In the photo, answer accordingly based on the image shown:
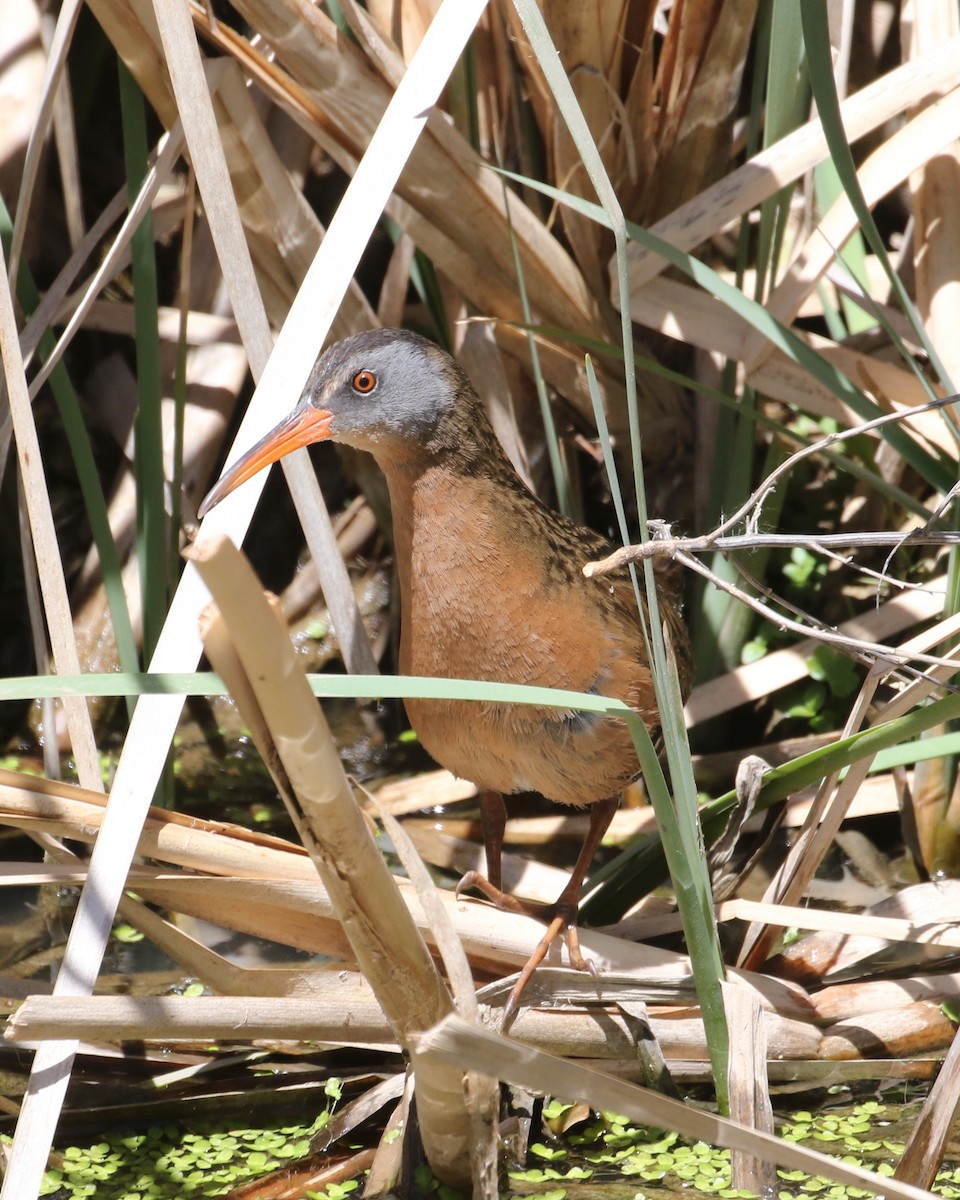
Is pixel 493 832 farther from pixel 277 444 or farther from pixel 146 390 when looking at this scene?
pixel 146 390

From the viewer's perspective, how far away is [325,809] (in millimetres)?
1444

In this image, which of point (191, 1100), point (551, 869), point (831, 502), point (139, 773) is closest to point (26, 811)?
point (139, 773)

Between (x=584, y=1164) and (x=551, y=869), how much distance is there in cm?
87

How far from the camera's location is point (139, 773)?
1868 mm

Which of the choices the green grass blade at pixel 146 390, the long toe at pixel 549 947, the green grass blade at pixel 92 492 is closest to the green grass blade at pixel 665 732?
the long toe at pixel 549 947

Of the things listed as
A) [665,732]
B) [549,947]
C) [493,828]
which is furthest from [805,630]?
[493,828]

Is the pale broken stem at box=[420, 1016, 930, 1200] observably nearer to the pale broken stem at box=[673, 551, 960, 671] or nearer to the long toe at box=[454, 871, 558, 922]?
the pale broken stem at box=[673, 551, 960, 671]

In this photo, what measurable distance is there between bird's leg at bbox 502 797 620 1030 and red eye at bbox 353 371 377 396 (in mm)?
983

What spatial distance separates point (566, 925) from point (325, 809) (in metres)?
1.16

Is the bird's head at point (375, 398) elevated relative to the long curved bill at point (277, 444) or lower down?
elevated

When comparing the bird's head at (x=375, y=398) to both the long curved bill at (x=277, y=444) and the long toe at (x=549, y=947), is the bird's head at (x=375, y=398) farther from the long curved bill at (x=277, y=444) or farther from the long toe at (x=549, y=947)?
the long toe at (x=549, y=947)

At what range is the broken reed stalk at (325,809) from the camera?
1256mm

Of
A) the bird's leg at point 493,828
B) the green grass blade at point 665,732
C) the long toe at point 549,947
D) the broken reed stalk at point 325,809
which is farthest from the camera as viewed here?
the bird's leg at point 493,828

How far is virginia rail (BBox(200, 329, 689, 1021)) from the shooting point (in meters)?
2.39
